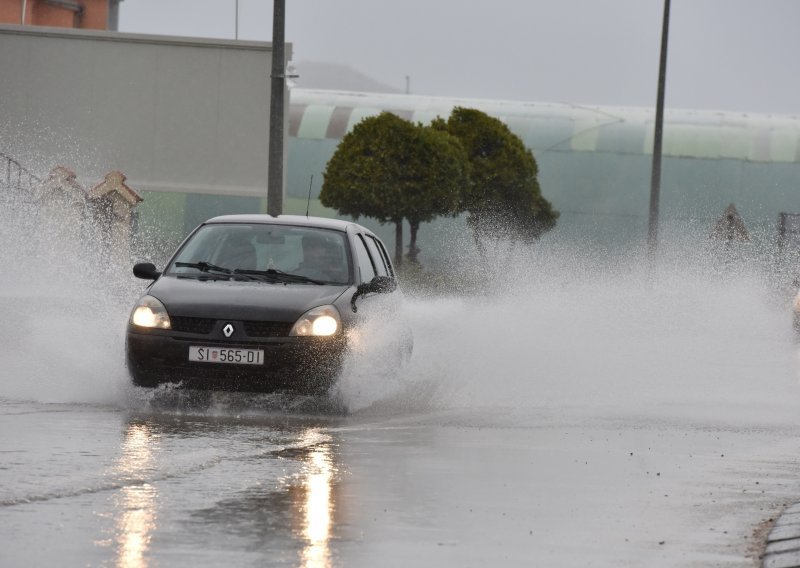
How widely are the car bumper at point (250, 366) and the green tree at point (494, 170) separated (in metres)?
40.4

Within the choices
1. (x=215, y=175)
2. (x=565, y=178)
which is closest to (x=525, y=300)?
(x=215, y=175)

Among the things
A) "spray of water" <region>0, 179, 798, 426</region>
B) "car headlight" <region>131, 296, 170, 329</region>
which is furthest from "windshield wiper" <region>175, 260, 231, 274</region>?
"spray of water" <region>0, 179, 798, 426</region>

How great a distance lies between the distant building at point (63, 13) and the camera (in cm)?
7500

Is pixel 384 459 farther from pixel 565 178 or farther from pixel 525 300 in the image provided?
pixel 565 178

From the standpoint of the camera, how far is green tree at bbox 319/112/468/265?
47.7m

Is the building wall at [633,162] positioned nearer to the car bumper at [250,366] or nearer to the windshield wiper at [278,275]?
the windshield wiper at [278,275]

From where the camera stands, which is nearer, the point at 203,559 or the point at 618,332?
the point at 203,559

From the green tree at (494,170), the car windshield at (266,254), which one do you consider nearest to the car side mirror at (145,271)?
the car windshield at (266,254)

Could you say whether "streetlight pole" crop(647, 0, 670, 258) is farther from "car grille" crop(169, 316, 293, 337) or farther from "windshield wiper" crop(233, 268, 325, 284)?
"car grille" crop(169, 316, 293, 337)

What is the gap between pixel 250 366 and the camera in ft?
38.4

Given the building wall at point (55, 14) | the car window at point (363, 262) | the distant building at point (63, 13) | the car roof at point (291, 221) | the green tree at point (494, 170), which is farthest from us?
the distant building at point (63, 13)

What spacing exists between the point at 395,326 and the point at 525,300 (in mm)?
10495

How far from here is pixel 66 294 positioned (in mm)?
30656

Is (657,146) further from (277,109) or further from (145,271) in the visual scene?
(145,271)
